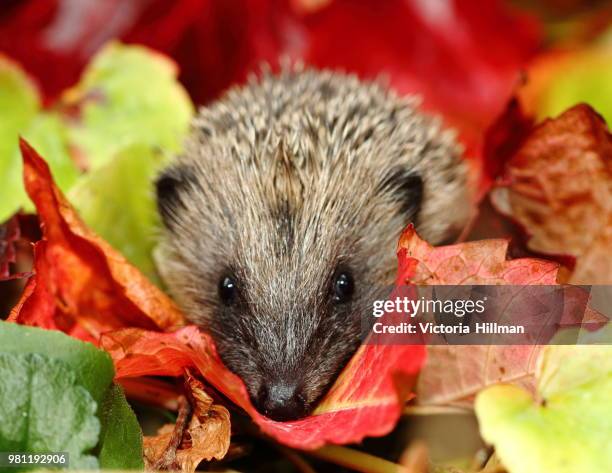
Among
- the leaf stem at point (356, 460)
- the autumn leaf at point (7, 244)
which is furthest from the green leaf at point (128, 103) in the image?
the leaf stem at point (356, 460)

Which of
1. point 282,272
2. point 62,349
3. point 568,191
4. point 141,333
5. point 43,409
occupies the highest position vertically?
point 568,191

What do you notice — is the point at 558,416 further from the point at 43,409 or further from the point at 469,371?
the point at 43,409

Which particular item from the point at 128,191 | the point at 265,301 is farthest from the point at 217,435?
the point at 128,191

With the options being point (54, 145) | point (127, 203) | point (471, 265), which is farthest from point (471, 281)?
point (54, 145)

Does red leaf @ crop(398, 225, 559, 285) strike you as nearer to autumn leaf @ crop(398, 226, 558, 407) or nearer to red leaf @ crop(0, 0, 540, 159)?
autumn leaf @ crop(398, 226, 558, 407)

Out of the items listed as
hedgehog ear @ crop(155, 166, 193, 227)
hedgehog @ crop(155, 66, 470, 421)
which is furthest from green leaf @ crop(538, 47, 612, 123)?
hedgehog ear @ crop(155, 166, 193, 227)

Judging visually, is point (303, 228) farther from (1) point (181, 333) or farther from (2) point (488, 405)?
(2) point (488, 405)
